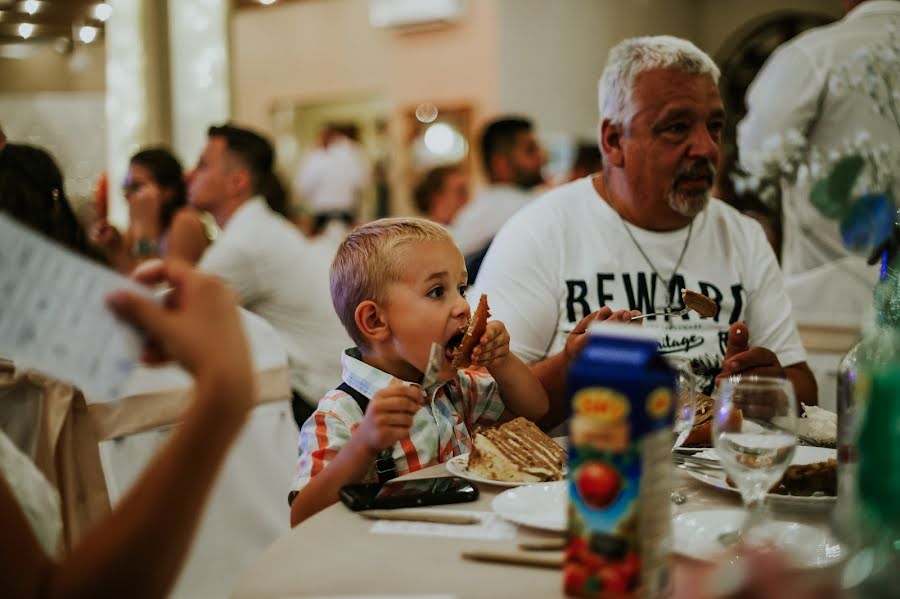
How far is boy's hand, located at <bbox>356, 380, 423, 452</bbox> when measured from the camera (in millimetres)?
1243

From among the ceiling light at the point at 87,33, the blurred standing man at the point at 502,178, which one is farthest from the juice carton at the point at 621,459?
the ceiling light at the point at 87,33

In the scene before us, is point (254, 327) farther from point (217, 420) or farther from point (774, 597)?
point (774, 597)

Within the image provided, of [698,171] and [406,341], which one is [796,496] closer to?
[406,341]

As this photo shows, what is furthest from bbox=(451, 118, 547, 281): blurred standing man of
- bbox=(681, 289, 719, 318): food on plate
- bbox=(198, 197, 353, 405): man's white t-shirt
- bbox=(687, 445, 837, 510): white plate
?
bbox=(687, 445, 837, 510): white plate

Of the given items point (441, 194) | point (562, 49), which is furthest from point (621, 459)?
point (562, 49)

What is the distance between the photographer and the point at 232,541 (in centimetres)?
232

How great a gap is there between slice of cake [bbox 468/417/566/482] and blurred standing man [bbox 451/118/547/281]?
3.97 metres

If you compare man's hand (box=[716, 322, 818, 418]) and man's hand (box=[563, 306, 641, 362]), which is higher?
man's hand (box=[563, 306, 641, 362])

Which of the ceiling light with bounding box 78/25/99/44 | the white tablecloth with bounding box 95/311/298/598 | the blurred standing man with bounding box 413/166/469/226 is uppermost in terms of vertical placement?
the ceiling light with bounding box 78/25/99/44

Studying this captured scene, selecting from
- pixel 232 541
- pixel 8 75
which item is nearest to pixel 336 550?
pixel 232 541

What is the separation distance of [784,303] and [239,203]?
2.63 metres

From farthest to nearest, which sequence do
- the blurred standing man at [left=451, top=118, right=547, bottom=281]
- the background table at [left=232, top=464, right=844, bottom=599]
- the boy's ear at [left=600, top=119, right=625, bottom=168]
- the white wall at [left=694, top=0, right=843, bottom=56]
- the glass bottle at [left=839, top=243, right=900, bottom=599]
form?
1. the white wall at [left=694, top=0, right=843, bottom=56]
2. the blurred standing man at [left=451, top=118, right=547, bottom=281]
3. the boy's ear at [left=600, top=119, right=625, bottom=168]
4. the background table at [left=232, top=464, right=844, bottom=599]
5. the glass bottle at [left=839, top=243, right=900, bottom=599]

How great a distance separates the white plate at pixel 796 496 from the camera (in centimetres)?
122

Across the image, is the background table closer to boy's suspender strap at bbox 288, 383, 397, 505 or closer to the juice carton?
the juice carton
